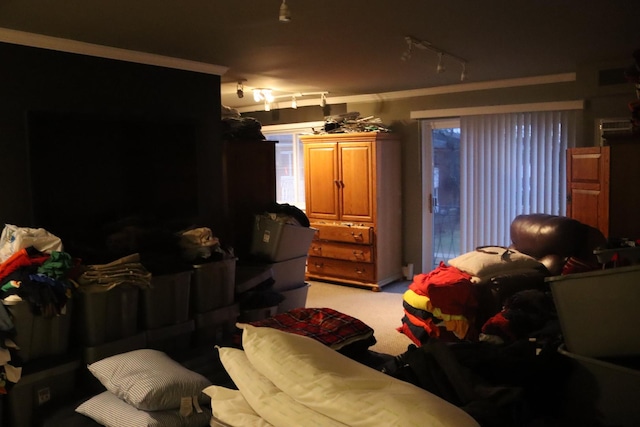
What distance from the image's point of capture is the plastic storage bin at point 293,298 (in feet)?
14.8

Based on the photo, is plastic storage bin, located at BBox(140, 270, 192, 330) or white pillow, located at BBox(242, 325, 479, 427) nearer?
white pillow, located at BBox(242, 325, 479, 427)

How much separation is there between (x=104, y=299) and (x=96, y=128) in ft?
4.12

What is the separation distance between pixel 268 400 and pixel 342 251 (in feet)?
15.5

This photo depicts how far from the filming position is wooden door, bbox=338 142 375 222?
20.0 feet

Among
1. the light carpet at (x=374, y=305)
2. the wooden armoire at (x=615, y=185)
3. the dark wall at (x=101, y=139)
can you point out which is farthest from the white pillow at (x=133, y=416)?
the wooden armoire at (x=615, y=185)

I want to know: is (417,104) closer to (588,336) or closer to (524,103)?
(524,103)

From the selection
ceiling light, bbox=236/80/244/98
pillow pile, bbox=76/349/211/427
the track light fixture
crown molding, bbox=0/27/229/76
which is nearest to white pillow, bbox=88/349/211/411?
pillow pile, bbox=76/349/211/427

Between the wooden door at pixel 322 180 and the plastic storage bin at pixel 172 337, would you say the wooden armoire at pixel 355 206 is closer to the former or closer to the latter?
the wooden door at pixel 322 180

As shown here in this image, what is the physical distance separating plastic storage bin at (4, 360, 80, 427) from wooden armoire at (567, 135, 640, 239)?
344cm

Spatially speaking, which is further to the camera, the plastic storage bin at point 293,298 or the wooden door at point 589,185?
the plastic storage bin at point 293,298

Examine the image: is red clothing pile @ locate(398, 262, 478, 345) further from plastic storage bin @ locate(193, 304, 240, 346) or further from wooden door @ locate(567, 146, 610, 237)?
plastic storage bin @ locate(193, 304, 240, 346)

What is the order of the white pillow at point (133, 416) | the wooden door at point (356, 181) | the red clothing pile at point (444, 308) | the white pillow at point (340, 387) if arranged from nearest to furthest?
1. the white pillow at point (340, 387)
2. the white pillow at point (133, 416)
3. the red clothing pile at point (444, 308)
4. the wooden door at point (356, 181)

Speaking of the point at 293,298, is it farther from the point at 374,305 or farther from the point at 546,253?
the point at 546,253

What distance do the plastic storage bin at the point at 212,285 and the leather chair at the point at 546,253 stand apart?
189 centimetres
